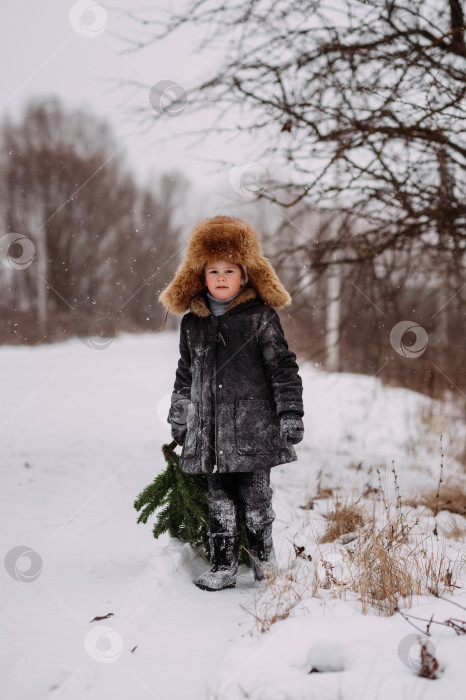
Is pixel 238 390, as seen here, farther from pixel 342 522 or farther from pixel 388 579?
pixel 342 522

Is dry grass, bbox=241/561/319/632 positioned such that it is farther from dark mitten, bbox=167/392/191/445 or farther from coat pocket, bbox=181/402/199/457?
dark mitten, bbox=167/392/191/445

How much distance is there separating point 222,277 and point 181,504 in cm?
131

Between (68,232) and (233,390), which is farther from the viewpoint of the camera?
(68,232)

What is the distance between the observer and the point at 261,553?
110 inches

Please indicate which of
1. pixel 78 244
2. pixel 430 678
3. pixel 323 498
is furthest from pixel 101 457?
pixel 78 244

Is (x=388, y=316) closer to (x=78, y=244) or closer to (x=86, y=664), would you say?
(x=86, y=664)

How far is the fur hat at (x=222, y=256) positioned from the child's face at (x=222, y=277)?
0.04 m

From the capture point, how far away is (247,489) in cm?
279

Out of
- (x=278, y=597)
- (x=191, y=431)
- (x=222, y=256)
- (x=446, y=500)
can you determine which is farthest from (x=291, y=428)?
(x=446, y=500)

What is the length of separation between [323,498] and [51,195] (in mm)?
18769

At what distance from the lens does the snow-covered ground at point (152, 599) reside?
1751 mm

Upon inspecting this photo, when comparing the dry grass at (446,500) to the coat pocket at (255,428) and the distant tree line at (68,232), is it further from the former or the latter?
the distant tree line at (68,232)

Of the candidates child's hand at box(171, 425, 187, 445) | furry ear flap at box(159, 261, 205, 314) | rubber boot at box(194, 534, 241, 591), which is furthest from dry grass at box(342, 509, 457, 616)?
furry ear flap at box(159, 261, 205, 314)

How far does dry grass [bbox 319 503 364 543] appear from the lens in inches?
132
